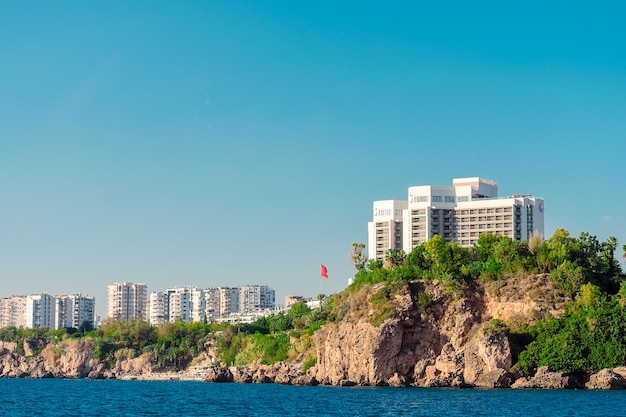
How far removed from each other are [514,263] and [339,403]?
27.3 meters

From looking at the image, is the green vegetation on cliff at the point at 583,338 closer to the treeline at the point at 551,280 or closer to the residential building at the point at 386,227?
the treeline at the point at 551,280

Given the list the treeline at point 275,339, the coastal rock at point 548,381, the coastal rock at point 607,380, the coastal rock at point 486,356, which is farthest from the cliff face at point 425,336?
the treeline at point 275,339

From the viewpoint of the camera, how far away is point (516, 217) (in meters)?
127

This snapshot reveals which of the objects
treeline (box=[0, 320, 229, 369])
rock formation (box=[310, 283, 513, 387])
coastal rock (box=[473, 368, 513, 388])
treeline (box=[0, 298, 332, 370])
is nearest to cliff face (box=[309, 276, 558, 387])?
rock formation (box=[310, 283, 513, 387])

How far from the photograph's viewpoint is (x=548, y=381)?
71125mm

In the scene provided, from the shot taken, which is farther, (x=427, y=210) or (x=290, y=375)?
(x=427, y=210)

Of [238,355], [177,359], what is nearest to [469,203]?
[238,355]

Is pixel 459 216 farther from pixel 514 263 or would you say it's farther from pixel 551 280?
pixel 551 280

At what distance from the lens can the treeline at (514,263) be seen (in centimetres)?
8144

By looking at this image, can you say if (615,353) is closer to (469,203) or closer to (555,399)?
(555,399)

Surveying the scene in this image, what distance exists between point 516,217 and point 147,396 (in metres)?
65.4

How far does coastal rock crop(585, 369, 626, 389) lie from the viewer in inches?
2729

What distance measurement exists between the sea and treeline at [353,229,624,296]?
512 inches

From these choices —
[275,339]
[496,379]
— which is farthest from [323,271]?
[496,379]
